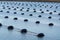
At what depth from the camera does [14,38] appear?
5922 mm

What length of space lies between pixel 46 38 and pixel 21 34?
0.72 metres

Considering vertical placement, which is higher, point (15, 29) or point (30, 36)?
point (15, 29)

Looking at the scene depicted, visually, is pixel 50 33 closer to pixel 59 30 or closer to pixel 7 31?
pixel 59 30

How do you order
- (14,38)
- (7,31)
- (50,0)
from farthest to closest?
(50,0) < (7,31) < (14,38)

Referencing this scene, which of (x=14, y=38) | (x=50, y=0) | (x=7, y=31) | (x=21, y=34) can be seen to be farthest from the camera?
(x=50, y=0)

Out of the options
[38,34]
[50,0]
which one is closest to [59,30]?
[38,34]

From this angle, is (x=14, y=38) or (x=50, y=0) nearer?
(x=14, y=38)

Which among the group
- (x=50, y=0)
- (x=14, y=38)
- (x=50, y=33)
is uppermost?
(x=50, y=0)

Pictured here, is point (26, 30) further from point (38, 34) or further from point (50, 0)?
point (50, 0)

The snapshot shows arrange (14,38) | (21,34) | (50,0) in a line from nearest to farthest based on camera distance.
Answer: (14,38) → (21,34) → (50,0)

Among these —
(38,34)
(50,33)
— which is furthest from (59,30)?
(38,34)

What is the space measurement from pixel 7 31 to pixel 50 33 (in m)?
1.16

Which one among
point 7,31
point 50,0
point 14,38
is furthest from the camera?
point 50,0

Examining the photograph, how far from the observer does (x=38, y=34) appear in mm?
6270
